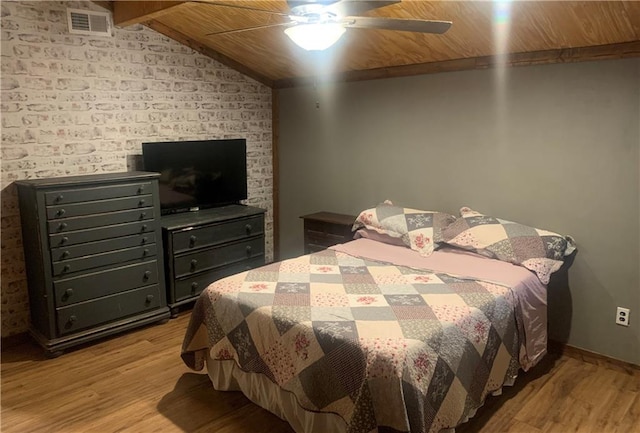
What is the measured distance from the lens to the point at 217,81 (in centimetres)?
470

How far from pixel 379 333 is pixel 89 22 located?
3256mm

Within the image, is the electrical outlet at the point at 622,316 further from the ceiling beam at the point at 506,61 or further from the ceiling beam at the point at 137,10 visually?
the ceiling beam at the point at 137,10

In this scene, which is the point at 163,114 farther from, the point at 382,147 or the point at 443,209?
the point at 443,209

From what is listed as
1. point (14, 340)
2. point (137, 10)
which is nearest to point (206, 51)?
point (137, 10)

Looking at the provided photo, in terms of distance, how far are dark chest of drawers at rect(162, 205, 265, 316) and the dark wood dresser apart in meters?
0.45

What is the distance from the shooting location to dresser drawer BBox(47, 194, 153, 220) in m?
3.25

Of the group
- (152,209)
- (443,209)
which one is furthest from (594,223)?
(152,209)

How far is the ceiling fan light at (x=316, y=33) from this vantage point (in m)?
2.41

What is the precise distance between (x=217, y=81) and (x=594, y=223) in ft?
11.4

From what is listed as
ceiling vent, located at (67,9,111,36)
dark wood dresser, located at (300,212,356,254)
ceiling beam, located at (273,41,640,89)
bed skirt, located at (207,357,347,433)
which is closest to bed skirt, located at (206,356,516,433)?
bed skirt, located at (207,357,347,433)

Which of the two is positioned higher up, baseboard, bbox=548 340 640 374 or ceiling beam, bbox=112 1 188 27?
ceiling beam, bbox=112 1 188 27

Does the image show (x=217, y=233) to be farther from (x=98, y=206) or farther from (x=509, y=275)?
(x=509, y=275)

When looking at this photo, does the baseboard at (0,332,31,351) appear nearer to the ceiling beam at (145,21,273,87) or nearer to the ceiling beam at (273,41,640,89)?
the ceiling beam at (145,21,273,87)

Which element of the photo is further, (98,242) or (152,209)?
(152,209)
